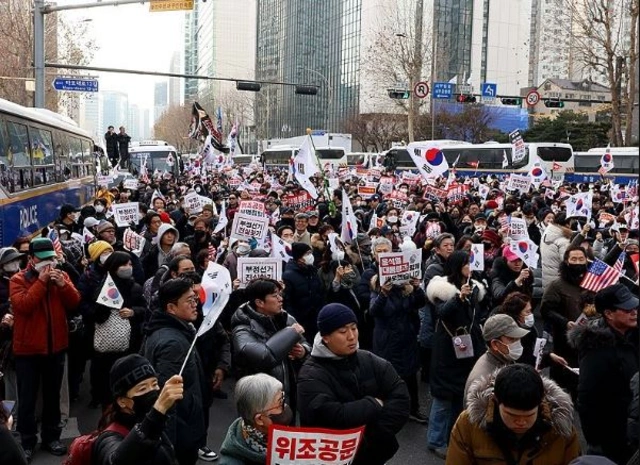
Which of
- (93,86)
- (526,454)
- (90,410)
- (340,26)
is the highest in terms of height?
(340,26)

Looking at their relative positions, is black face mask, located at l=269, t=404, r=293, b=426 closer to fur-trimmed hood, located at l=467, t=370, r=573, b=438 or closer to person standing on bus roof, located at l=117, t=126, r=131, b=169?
fur-trimmed hood, located at l=467, t=370, r=573, b=438

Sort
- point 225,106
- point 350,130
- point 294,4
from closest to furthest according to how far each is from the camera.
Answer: point 350,130, point 225,106, point 294,4

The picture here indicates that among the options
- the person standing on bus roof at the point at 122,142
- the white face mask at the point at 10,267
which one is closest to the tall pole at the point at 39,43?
the person standing on bus roof at the point at 122,142

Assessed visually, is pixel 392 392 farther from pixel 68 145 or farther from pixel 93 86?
pixel 93 86

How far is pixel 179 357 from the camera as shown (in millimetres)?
4238

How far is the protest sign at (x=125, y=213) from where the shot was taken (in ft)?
36.9

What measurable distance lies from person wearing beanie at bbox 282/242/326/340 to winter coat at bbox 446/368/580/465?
12.1ft

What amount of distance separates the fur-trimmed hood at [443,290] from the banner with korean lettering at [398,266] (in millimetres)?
312

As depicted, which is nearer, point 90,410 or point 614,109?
point 90,410

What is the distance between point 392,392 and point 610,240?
307 inches

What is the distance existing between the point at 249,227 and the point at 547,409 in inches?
225

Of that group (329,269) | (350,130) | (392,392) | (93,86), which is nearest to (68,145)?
(93,86)

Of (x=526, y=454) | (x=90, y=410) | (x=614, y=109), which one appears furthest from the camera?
(x=614, y=109)

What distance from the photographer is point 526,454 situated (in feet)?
10.5
